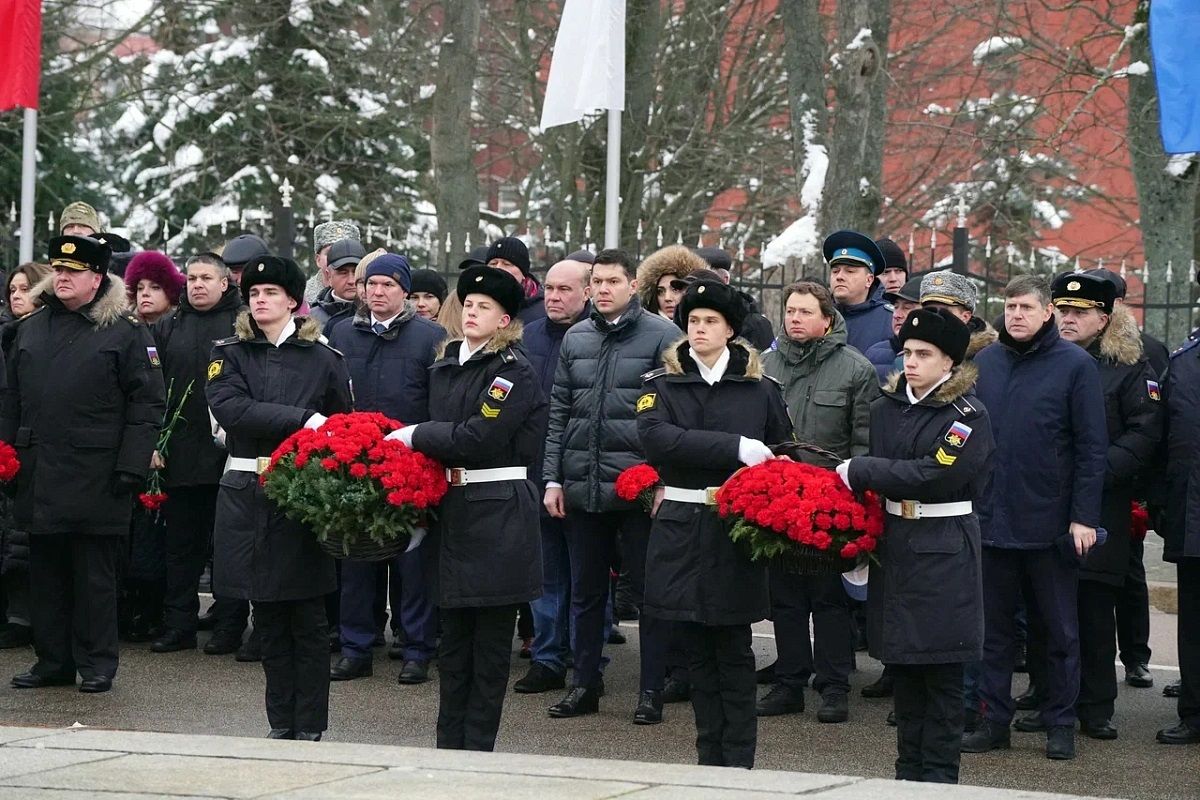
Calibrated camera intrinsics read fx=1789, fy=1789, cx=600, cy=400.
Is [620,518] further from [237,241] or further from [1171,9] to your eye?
[1171,9]

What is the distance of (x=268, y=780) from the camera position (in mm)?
5441

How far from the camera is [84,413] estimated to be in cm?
852

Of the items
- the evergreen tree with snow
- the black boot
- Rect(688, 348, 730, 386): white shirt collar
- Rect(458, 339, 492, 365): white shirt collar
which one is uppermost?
the evergreen tree with snow

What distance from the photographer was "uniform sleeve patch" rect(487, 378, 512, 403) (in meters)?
6.92

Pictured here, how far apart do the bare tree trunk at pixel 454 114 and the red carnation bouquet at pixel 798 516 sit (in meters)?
12.9

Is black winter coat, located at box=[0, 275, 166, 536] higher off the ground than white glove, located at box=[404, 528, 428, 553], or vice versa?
black winter coat, located at box=[0, 275, 166, 536]

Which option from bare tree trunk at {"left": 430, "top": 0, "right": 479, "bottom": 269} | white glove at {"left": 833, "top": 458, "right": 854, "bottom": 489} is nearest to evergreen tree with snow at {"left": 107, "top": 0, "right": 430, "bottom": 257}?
bare tree trunk at {"left": 430, "top": 0, "right": 479, "bottom": 269}

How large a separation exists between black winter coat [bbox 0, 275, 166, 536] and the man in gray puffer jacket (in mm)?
1993

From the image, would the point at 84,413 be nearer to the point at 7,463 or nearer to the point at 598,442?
the point at 7,463

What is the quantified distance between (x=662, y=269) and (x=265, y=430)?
2.56 m

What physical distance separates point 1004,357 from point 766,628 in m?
3.45

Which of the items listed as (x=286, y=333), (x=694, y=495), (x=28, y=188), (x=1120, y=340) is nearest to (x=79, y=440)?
(x=286, y=333)

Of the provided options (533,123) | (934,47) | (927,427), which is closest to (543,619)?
(927,427)

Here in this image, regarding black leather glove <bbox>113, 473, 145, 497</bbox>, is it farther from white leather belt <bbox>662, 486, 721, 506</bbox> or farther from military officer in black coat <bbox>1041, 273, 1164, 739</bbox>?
military officer in black coat <bbox>1041, 273, 1164, 739</bbox>
